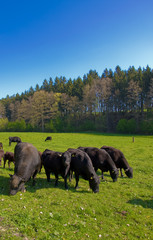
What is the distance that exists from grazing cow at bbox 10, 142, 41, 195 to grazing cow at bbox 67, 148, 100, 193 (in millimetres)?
2090

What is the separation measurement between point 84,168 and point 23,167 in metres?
3.21

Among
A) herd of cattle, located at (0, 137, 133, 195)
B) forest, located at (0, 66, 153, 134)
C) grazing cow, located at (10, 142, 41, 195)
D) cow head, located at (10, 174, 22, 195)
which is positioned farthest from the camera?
forest, located at (0, 66, 153, 134)

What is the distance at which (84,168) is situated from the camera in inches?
332

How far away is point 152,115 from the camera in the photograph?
53.6 metres

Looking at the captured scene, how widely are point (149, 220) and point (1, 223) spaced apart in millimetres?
5305

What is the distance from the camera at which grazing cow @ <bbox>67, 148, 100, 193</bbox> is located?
8.09 m

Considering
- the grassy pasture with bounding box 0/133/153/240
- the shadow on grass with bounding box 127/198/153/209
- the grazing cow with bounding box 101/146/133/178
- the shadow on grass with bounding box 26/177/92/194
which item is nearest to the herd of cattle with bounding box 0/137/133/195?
the shadow on grass with bounding box 26/177/92/194

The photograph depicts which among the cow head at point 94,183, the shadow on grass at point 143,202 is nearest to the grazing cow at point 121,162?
the shadow on grass at point 143,202

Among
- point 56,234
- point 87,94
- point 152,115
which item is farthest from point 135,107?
point 56,234

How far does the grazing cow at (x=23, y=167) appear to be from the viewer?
22.8ft

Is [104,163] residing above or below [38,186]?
above

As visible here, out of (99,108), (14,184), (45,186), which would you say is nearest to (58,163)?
(45,186)

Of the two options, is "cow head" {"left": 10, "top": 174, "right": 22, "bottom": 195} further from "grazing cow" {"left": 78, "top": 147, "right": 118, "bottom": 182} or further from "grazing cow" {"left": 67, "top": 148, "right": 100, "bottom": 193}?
"grazing cow" {"left": 78, "top": 147, "right": 118, "bottom": 182}

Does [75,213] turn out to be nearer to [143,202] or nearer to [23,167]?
[23,167]
